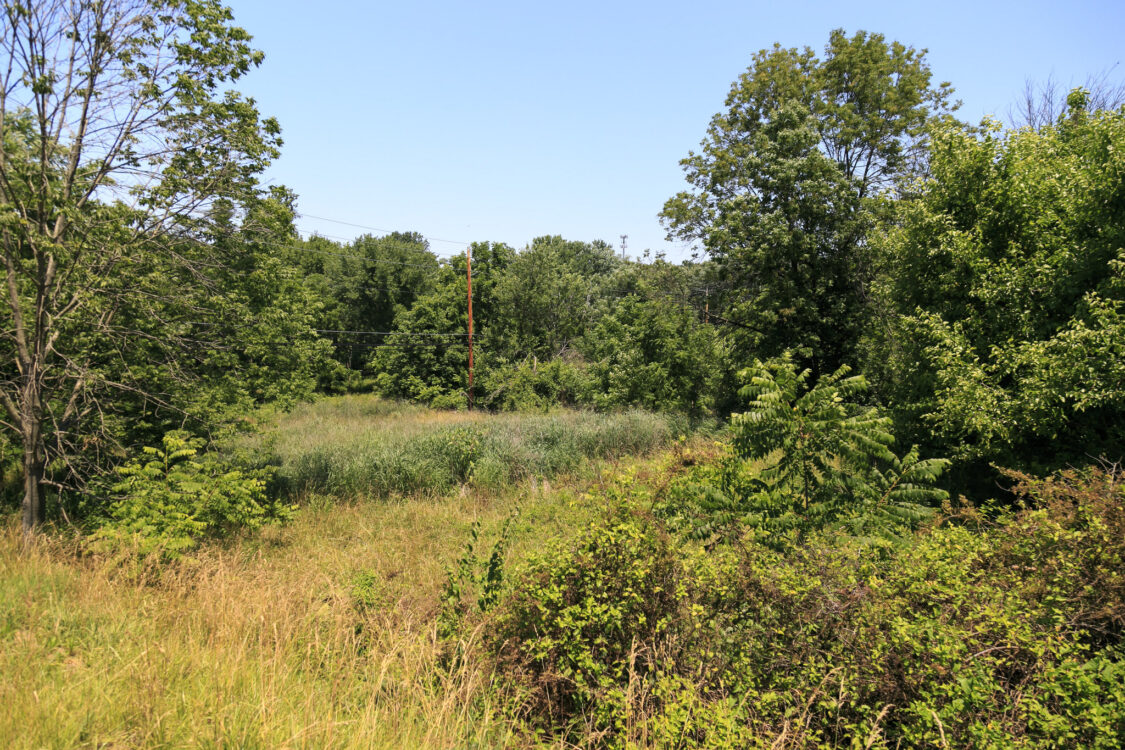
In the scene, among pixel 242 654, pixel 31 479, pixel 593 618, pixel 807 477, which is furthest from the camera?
pixel 31 479

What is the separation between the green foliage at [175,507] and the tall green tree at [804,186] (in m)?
14.6

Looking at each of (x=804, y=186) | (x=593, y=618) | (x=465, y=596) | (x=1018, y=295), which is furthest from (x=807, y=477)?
(x=804, y=186)

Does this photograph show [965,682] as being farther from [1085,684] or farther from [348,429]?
[348,429]

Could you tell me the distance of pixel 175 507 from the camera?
7.63 m

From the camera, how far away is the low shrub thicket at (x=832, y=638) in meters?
3.18

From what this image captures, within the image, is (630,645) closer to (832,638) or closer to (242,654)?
(832,638)

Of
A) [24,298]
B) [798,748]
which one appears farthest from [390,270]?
[798,748]

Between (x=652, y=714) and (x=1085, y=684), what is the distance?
8.21 feet

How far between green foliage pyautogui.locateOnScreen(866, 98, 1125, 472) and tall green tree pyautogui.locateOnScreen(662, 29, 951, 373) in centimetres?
452

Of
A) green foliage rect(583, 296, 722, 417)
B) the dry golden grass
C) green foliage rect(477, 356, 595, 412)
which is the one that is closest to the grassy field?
the dry golden grass

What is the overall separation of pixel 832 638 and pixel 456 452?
11634 mm

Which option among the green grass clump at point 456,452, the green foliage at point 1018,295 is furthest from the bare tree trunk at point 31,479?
the green foliage at point 1018,295

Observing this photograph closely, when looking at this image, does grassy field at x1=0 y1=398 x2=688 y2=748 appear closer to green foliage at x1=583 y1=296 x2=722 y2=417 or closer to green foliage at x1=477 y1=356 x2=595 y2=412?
green foliage at x1=583 y1=296 x2=722 y2=417

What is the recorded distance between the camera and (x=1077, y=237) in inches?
364
